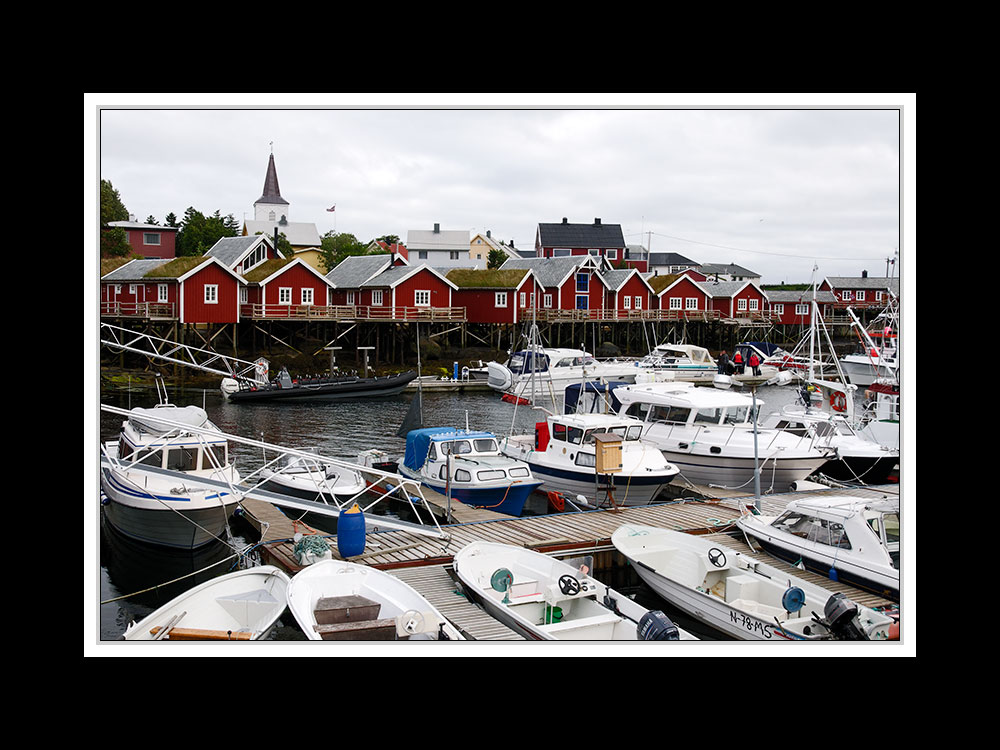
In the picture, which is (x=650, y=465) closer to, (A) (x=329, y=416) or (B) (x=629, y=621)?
(B) (x=629, y=621)

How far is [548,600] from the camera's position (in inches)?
387

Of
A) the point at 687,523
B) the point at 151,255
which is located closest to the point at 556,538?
the point at 687,523

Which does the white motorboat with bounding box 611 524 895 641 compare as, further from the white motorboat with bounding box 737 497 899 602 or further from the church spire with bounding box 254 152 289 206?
the church spire with bounding box 254 152 289 206

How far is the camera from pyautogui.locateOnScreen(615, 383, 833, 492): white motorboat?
16781 mm

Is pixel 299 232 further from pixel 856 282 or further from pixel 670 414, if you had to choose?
pixel 670 414

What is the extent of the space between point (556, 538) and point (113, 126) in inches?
318

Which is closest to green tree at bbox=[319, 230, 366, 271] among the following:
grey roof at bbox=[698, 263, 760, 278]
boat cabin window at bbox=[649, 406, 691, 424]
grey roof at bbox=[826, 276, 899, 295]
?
grey roof at bbox=[698, 263, 760, 278]

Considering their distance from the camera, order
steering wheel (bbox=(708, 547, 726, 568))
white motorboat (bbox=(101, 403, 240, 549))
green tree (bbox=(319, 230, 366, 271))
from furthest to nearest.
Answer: green tree (bbox=(319, 230, 366, 271)), white motorboat (bbox=(101, 403, 240, 549)), steering wheel (bbox=(708, 547, 726, 568))

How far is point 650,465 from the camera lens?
15.8m

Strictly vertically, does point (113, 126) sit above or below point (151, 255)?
below

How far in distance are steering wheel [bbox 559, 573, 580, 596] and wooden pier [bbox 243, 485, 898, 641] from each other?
2.70ft

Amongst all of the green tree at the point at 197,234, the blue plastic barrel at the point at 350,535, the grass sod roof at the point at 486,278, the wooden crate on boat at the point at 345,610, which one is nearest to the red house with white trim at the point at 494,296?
the grass sod roof at the point at 486,278

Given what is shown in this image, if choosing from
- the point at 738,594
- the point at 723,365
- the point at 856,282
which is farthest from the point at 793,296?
the point at 738,594

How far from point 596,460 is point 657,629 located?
673cm
